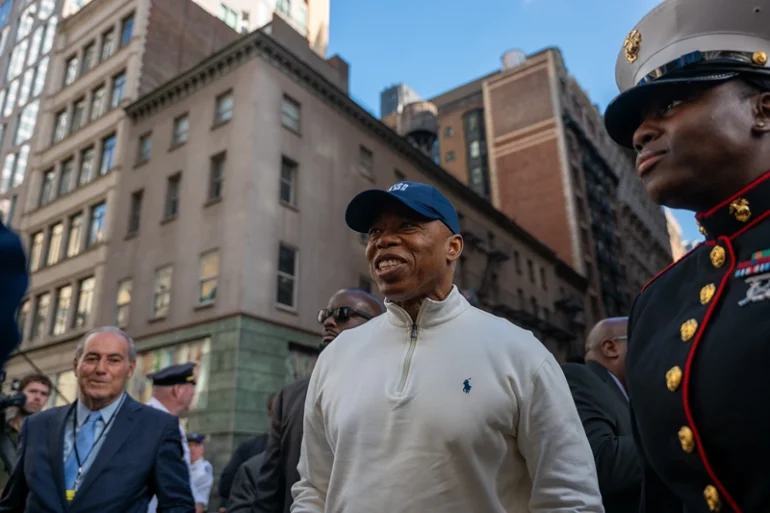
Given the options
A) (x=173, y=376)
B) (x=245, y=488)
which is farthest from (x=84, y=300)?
(x=245, y=488)

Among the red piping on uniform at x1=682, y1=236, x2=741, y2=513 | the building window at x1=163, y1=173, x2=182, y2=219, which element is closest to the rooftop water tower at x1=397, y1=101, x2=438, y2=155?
the building window at x1=163, y1=173, x2=182, y2=219

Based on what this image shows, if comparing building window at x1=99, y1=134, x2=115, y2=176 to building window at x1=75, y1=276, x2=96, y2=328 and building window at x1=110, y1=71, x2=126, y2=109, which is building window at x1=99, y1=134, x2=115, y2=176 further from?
building window at x1=75, y1=276, x2=96, y2=328

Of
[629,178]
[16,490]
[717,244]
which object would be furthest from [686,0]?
[629,178]

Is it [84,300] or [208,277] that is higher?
[84,300]

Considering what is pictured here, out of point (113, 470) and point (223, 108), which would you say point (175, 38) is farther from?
point (113, 470)

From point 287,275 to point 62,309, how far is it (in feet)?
38.7

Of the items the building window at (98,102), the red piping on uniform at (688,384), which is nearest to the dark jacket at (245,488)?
the red piping on uniform at (688,384)

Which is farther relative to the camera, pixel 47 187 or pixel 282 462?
pixel 47 187

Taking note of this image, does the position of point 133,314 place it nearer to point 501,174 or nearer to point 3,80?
point 3,80

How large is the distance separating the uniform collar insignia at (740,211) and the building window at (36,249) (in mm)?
29226

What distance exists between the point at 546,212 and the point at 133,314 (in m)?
29.8

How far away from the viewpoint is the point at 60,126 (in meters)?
28.5

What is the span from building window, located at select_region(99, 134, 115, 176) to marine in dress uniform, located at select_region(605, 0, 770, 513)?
2570 centimetres

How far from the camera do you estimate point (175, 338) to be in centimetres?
1838
